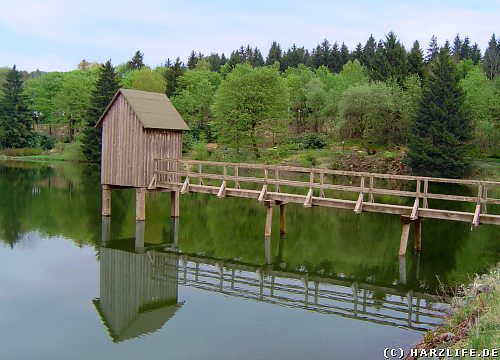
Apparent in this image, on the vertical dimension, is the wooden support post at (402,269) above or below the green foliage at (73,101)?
below

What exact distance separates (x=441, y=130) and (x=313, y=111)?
1020 inches

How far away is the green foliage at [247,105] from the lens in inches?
2231

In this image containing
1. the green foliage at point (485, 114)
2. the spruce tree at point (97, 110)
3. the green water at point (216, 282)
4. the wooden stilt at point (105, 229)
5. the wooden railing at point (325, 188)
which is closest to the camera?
the green water at point (216, 282)

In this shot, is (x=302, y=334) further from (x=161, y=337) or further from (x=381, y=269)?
(x=381, y=269)

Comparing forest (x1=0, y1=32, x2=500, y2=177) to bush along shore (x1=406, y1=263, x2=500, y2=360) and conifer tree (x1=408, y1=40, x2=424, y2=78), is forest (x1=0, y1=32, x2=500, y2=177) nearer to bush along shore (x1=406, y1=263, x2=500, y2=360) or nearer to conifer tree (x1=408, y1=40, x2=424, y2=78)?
conifer tree (x1=408, y1=40, x2=424, y2=78)

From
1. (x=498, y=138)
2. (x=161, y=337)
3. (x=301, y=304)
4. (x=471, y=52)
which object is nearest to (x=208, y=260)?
(x=301, y=304)

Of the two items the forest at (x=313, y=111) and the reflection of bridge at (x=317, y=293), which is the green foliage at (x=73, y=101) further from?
the reflection of bridge at (x=317, y=293)

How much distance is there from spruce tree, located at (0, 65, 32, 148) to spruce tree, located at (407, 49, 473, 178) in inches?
1928

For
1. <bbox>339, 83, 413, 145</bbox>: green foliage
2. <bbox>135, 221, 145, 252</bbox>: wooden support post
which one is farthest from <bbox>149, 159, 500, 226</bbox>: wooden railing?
<bbox>339, 83, 413, 145</bbox>: green foliage

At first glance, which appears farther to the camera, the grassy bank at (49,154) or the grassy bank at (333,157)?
the grassy bank at (49,154)

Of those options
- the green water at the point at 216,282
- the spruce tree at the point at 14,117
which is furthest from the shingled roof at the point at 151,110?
the spruce tree at the point at 14,117

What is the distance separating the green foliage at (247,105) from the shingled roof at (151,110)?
28391mm

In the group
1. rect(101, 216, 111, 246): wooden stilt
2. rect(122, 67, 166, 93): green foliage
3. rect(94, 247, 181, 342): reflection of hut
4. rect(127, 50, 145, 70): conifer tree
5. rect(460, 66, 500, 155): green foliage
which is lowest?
rect(94, 247, 181, 342): reflection of hut

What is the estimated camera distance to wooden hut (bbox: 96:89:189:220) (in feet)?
85.3
